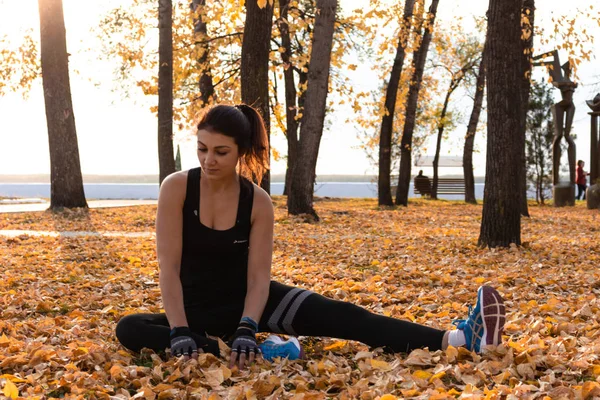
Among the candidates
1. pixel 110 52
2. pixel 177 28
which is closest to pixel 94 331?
pixel 177 28

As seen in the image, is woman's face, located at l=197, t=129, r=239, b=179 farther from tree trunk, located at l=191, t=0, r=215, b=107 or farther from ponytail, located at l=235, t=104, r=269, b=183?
tree trunk, located at l=191, t=0, r=215, b=107

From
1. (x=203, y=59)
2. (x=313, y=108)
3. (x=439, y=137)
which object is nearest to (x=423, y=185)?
(x=439, y=137)

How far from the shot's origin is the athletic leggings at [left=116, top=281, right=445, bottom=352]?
3.67 meters

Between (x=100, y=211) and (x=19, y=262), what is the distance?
25.2 feet

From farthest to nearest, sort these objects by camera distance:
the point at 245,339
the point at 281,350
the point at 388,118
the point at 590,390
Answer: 1. the point at 388,118
2. the point at 281,350
3. the point at 245,339
4. the point at 590,390

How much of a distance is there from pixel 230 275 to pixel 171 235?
40 cm

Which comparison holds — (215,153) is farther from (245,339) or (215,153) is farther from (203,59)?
(203,59)

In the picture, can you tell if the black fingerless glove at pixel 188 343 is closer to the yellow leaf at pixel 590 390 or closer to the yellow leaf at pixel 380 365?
the yellow leaf at pixel 380 365

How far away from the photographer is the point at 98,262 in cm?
751

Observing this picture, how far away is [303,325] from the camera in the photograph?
379 centimetres

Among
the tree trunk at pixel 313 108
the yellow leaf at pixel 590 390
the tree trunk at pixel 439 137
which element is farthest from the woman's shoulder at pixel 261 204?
the tree trunk at pixel 439 137

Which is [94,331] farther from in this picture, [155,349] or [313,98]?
[313,98]

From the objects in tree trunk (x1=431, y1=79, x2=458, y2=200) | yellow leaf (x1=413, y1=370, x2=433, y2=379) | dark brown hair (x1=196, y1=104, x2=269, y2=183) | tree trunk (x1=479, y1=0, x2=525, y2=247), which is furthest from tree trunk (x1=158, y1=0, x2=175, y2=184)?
tree trunk (x1=431, y1=79, x2=458, y2=200)

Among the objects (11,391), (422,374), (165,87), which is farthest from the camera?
(165,87)
